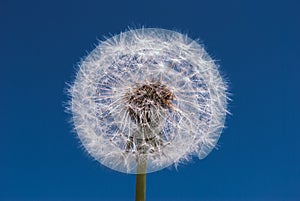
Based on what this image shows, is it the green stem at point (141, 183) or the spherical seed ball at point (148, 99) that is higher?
the spherical seed ball at point (148, 99)

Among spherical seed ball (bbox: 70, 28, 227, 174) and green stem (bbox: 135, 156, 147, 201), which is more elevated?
spherical seed ball (bbox: 70, 28, 227, 174)

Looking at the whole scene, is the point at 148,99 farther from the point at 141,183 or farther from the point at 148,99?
the point at 141,183

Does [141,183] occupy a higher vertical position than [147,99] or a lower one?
lower

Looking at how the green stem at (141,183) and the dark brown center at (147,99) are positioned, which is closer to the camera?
the green stem at (141,183)

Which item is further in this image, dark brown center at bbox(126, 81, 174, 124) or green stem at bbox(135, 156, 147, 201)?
dark brown center at bbox(126, 81, 174, 124)

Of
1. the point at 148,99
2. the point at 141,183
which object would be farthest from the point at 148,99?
the point at 141,183

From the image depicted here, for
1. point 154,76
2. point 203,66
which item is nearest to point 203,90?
point 203,66

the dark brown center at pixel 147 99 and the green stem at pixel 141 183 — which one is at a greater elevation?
the dark brown center at pixel 147 99
